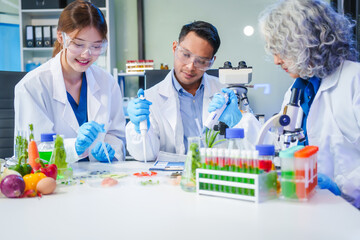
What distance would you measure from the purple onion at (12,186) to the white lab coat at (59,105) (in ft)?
1.80

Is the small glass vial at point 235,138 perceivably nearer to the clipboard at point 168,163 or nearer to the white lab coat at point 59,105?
the clipboard at point 168,163

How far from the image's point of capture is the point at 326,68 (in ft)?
5.14

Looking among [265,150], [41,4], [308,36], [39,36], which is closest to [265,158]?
[265,150]

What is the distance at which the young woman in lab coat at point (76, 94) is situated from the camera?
183 cm

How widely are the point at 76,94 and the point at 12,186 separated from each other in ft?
3.44

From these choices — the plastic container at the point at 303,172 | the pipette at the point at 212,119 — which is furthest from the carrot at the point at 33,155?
the plastic container at the point at 303,172

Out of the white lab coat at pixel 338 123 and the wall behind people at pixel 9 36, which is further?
the wall behind people at pixel 9 36

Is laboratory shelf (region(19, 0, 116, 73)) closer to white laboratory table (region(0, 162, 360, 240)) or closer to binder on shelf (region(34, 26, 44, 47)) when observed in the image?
binder on shelf (region(34, 26, 44, 47))

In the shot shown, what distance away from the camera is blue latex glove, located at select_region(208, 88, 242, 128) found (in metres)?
1.68

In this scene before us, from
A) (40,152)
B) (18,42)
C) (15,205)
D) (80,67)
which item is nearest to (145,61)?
(18,42)

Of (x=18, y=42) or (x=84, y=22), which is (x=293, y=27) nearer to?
(x=84, y=22)

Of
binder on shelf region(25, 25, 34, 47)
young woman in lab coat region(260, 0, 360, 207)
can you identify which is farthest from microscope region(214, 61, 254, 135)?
binder on shelf region(25, 25, 34, 47)

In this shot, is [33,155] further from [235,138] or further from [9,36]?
[9,36]

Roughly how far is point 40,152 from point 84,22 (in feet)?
2.43
